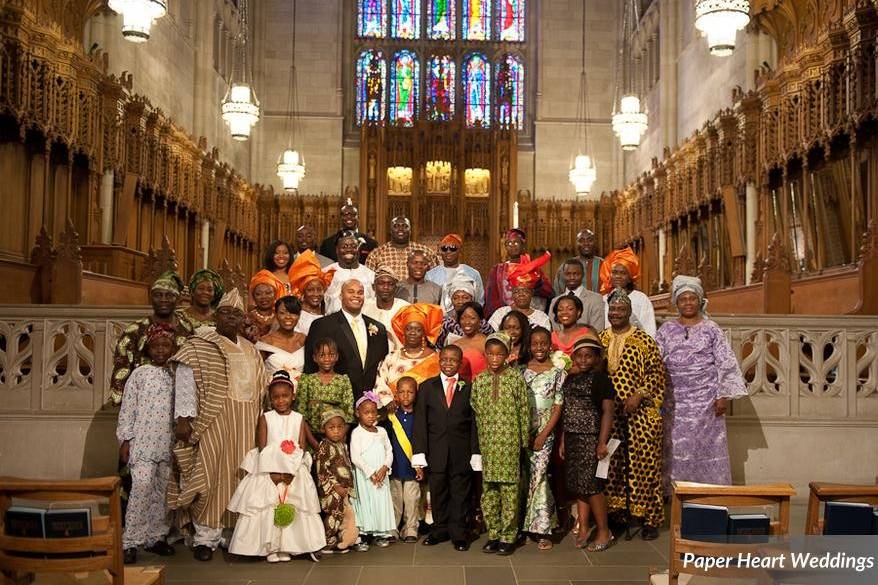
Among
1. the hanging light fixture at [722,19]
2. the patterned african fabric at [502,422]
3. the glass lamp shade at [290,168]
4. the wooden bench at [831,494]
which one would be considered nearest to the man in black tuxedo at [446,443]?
the patterned african fabric at [502,422]

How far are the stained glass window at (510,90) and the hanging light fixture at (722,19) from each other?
14.9 m

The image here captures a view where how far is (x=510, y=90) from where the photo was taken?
86.4ft

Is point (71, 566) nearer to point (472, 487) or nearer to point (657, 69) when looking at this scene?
point (472, 487)

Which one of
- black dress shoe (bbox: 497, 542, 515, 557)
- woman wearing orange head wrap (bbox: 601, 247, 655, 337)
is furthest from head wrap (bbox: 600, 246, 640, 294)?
black dress shoe (bbox: 497, 542, 515, 557)

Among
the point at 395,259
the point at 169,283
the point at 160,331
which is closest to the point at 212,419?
the point at 160,331

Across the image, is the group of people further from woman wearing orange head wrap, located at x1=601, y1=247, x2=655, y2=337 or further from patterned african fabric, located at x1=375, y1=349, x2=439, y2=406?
woman wearing orange head wrap, located at x1=601, y1=247, x2=655, y2=337

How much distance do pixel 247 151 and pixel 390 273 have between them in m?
19.0

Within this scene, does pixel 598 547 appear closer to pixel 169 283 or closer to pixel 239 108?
pixel 169 283

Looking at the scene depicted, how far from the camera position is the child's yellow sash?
6.25 metres

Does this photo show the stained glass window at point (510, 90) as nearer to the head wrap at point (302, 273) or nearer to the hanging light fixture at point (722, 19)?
the hanging light fixture at point (722, 19)

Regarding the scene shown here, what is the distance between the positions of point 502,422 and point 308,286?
2076 mm

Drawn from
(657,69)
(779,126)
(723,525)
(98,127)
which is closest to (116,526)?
(723,525)

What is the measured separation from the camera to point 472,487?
6.39 metres

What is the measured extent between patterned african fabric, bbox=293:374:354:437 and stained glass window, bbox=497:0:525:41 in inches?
883
